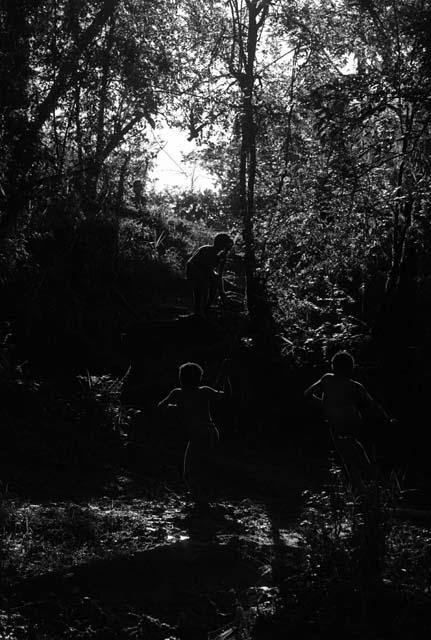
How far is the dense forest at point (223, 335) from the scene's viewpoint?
21.6 ft

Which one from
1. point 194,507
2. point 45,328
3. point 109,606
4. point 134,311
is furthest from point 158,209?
point 109,606

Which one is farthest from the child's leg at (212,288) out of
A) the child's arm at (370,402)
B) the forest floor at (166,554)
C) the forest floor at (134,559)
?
the child's arm at (370,402)

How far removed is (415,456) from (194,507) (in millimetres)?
5517

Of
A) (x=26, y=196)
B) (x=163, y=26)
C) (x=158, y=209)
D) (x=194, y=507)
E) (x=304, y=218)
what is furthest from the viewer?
(x=158, y=209)

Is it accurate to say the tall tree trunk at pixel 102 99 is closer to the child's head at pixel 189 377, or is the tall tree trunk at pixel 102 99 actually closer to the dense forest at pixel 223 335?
the dense forest at pixel 223 335

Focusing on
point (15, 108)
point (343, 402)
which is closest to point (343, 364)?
point (343, 402)

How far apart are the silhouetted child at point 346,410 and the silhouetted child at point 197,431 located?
3.86 ft

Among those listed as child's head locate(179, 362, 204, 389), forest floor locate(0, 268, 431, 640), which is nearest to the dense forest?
forest floor locate(0, 268, 431, 640)

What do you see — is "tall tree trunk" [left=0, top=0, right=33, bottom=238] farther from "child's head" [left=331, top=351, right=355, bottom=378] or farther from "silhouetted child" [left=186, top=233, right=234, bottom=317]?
"child's head" [left=331, top=351, right=355, bottom=378]

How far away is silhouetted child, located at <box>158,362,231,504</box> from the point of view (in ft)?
30.7

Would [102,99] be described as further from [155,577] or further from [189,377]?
[155,577]

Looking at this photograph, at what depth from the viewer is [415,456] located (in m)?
13.8

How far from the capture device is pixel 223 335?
16.3 m

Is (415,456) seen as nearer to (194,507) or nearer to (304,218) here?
(304,218)
